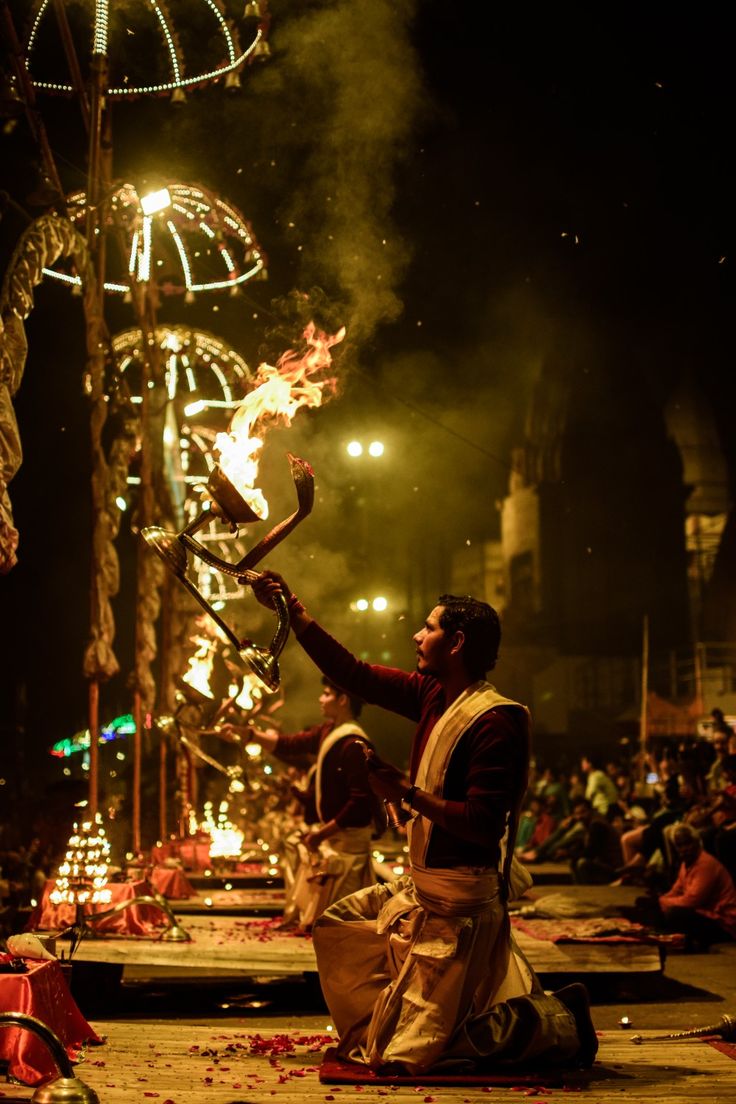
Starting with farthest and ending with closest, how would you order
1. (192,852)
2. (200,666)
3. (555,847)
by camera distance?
(555,847) → (192,852) → (200,666)

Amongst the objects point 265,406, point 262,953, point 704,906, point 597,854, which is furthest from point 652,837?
point 265,406

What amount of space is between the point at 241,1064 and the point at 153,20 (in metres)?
8.41

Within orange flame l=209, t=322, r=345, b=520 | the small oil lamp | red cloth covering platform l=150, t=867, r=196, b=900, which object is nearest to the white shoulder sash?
orange flame l=209, t=322, r=345, b=520

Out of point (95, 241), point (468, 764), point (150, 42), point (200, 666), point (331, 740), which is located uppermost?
point (150, 42)

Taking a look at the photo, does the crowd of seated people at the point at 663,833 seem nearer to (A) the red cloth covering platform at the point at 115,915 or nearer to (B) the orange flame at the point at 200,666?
(B) the orange flame at the point at 200,666

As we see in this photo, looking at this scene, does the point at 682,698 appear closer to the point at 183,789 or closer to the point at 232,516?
the point at 183,789

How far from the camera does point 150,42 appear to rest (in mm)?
10148

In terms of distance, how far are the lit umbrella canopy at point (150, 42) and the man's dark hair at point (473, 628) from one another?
6.28 m

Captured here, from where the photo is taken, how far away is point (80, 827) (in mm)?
7598

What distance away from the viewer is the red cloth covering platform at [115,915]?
8.18 m

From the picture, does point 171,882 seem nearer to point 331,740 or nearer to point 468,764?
point 331,740

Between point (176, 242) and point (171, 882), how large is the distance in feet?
24.3

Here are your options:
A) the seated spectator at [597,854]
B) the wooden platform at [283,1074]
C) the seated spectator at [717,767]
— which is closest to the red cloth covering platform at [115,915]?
the wooden platform at [283,1074]

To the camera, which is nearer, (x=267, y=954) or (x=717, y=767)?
(x=267, y=954)
